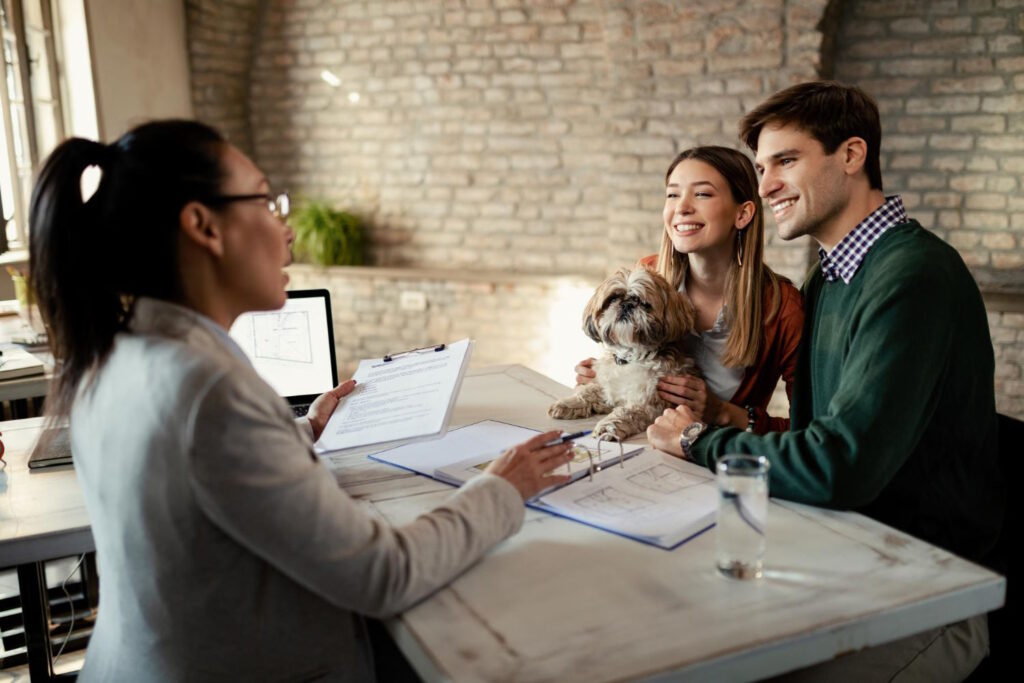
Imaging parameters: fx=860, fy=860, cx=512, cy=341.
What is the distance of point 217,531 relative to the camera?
1071 mm

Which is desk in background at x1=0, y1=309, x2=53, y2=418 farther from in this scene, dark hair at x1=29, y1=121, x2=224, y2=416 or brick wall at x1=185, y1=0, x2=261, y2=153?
brick wall at x1=185, y1=0, x2=261, y2=153

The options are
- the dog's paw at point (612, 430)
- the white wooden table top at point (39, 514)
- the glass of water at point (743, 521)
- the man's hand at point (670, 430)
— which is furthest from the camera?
the dog's paw at point (612, 430)

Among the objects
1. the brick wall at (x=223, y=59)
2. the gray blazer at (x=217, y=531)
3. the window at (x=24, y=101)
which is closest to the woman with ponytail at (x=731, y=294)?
the gray blazer at (x=217, y=531)

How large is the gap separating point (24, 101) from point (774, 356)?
5190 millimetres

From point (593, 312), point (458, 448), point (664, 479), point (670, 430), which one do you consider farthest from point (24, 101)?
point (664, 479)

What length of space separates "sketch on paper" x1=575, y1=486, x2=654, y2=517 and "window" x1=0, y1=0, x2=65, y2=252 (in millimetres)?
5069

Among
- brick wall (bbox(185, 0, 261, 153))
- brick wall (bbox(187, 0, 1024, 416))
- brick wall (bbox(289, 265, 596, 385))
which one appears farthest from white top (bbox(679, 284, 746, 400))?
brick wall (bbox(185, 0, 261, 153))

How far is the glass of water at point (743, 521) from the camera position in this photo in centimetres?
123

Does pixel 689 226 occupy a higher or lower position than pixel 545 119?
lower

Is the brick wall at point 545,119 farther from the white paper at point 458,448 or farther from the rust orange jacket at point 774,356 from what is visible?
the white paper at point 458,448

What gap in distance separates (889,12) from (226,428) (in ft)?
15.9

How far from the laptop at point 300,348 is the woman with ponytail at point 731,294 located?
2.34 feet

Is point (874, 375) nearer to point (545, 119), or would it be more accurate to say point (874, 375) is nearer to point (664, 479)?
point (664, 479)

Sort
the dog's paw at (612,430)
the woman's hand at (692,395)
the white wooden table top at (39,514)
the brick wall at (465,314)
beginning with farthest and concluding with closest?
the brick wall at (465,314)
the woman's hand at (692,395)
the dog's paw at (612,430)
the white wooden table top at (39,514)
